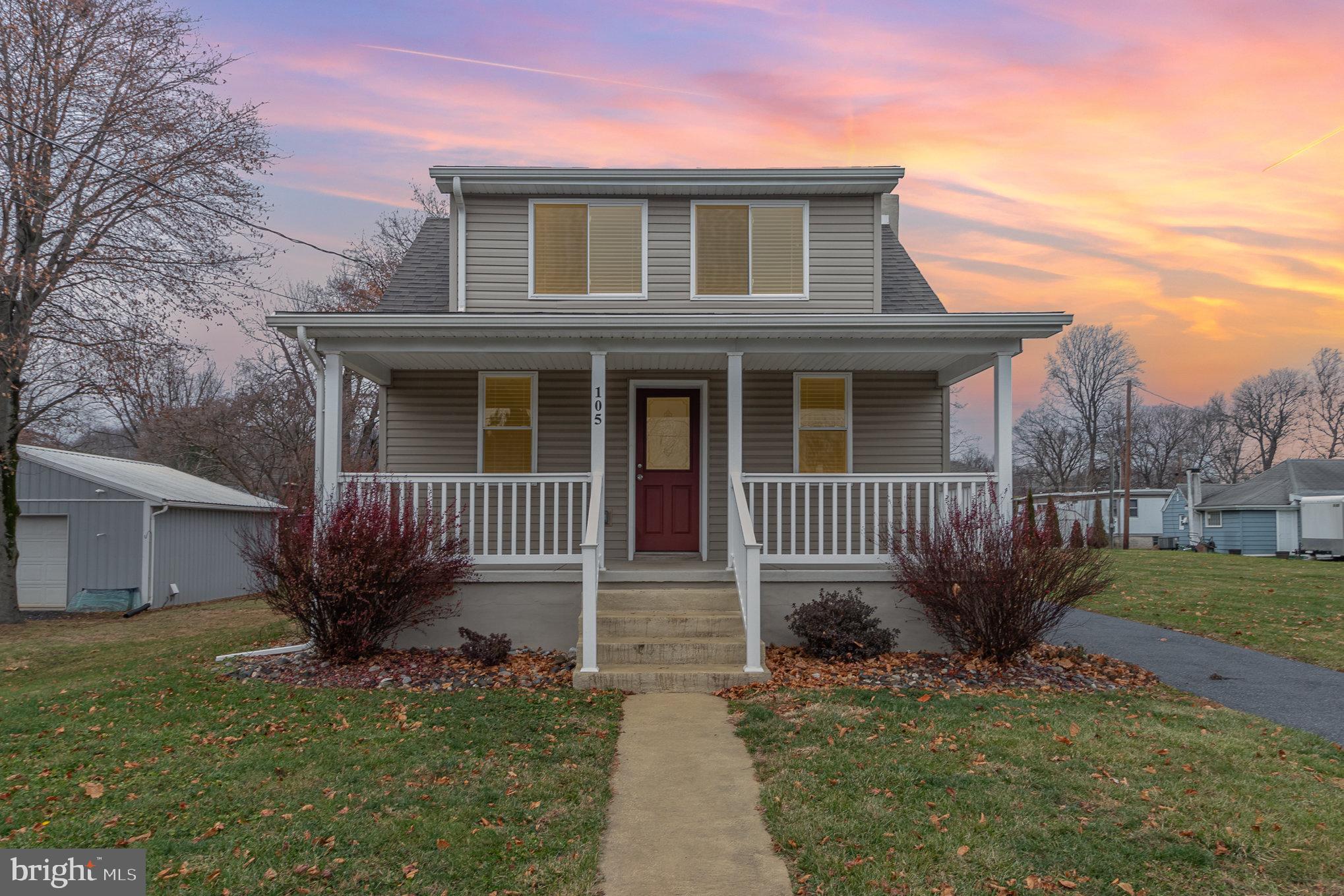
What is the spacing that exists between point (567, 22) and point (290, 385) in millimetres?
19961

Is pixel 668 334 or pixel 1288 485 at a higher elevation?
pixel 668 334

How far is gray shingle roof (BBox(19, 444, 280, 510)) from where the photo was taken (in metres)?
18.7

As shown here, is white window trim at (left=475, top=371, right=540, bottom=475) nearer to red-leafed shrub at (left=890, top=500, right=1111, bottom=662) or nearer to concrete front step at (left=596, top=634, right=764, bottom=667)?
concrete front step at (left=596, top=634, right=764, bottom=667)

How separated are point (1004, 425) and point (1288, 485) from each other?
2973cm

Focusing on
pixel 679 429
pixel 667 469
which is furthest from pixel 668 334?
pixel 667 469

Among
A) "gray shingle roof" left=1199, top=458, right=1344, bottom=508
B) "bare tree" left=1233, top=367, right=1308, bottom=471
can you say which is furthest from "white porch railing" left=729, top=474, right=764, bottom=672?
"bare tree" left=1233, top=367, right=1308, bottom=471

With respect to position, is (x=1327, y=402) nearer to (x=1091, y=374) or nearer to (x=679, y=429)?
(x=1091, y=374)

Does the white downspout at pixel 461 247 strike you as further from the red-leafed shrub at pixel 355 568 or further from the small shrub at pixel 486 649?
the small shrub at pixel 486 649

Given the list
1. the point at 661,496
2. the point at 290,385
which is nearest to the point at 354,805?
the point at 661,496

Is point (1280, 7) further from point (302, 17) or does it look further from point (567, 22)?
→ point (302, 17)

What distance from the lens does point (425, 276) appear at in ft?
39.2

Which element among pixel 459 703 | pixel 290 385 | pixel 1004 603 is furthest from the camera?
pixel 290 385

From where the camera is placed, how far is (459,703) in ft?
21.8

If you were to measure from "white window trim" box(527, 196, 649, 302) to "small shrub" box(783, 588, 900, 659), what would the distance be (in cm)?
484
